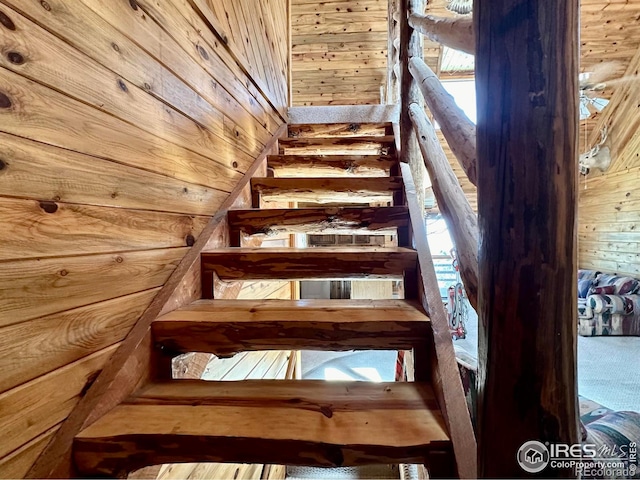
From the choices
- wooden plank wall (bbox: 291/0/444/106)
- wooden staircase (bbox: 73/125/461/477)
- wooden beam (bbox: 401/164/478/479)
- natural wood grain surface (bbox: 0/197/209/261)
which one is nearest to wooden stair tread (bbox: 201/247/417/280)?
wooden staircase (bbox: 73/125/461/477)

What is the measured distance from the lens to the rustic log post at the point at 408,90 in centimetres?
180

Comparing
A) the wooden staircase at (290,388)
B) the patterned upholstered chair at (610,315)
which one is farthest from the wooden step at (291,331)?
the patterned upholstered chair at (610,315)

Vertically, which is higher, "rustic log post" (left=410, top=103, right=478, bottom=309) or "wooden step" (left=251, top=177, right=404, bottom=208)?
"wooden step" (left=251, top=177, right=404, bottom=208)

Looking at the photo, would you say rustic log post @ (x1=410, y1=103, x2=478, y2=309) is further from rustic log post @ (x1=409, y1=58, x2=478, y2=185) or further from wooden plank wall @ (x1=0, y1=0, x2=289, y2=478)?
wooden plank wall @ (x1=0, y1=0, x2=289, y2=478)

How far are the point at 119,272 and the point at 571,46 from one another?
41.5 inches

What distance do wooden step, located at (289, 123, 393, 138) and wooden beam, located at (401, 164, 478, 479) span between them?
1.46 m

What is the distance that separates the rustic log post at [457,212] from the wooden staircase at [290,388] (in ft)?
0.87

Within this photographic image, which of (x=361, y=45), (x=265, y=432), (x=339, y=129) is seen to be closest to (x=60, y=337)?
(x=265, y=432)

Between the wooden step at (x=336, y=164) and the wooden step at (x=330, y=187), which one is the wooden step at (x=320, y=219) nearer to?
the wooden step at (x=330, y=187)

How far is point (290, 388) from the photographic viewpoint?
0.84m

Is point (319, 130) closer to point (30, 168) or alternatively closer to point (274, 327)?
point (274, 327)

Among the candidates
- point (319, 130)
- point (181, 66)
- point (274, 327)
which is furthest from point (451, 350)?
point (319, 130)

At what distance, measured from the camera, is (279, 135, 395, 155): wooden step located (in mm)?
2154

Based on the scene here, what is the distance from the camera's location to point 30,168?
61 cm
